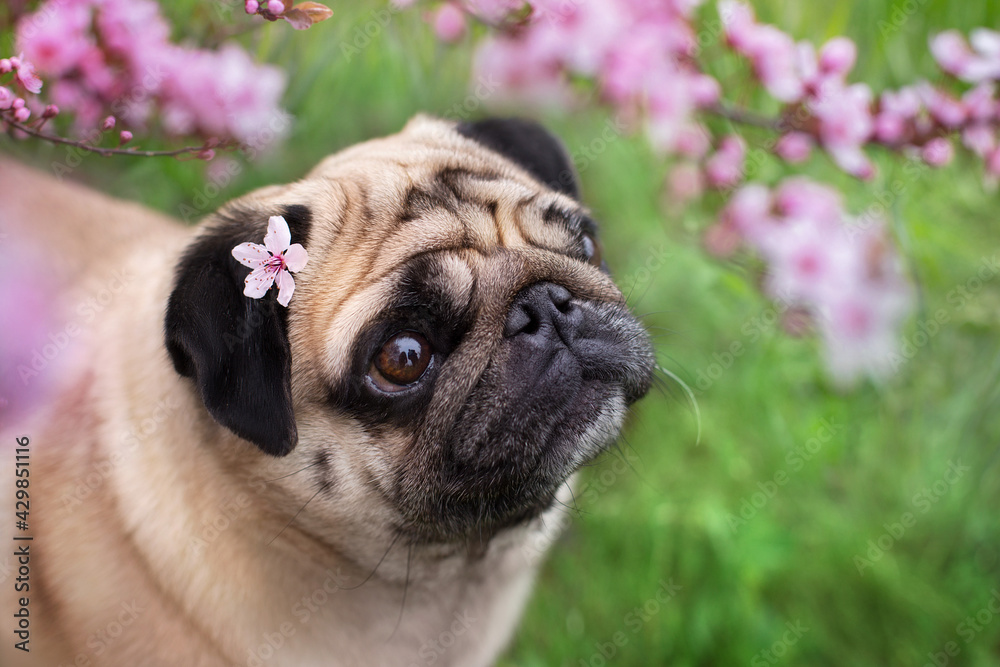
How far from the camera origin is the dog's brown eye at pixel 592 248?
237 cm

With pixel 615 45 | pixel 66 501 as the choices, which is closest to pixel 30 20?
pixel 66 501

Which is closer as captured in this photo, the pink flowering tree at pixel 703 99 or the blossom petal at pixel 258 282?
the blossom petal at pixel 258 282

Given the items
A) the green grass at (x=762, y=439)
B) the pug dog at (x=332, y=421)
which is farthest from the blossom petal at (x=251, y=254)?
the green grass at (x=762, y=439)

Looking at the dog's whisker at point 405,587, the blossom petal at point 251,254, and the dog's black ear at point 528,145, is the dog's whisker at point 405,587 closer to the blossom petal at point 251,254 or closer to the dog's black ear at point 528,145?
the blossom petal at point 251,254

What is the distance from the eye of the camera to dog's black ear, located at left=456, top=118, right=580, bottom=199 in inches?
109

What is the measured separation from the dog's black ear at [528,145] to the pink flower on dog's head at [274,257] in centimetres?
118

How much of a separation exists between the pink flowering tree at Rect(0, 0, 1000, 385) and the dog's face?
127 centimetres

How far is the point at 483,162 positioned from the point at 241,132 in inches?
63.3

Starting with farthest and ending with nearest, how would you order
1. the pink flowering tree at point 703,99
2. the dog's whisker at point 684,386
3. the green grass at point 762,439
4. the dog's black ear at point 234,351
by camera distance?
the green grass at point 762,439 < the pink flowering tree at point 703,99 < the dog's whisker at point 684,386 < the dog's black ear at point 234,351

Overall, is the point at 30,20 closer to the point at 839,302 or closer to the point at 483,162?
the point at 483,162

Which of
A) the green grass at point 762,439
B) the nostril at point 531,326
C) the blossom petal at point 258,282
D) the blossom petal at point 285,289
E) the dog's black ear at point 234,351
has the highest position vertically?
the nostril at point 531,326

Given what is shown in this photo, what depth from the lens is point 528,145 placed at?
2807mm

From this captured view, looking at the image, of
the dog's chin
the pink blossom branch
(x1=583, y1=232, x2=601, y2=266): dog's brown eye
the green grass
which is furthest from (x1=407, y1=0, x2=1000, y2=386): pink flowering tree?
the dog's chin

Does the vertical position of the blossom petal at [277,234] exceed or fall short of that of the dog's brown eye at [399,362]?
it exceeds it
